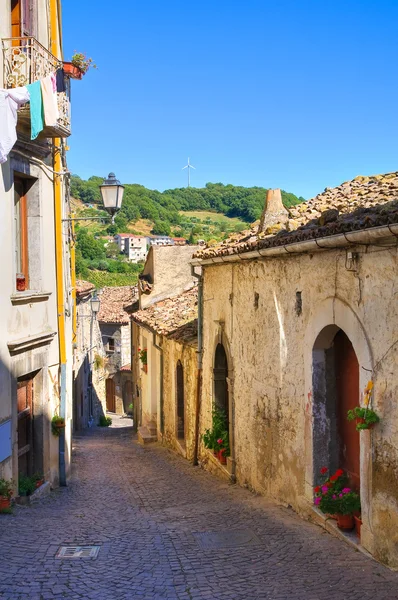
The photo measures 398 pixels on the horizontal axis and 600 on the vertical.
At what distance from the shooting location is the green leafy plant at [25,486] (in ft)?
31.2

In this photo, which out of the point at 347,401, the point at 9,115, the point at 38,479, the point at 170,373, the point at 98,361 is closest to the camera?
the point at 347,401

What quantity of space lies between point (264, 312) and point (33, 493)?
169 inches

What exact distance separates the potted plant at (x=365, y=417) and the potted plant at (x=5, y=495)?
432 cm

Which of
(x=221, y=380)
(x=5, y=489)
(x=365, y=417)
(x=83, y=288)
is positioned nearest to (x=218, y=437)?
(x=221, y=380)

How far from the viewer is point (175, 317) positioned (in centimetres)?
1777

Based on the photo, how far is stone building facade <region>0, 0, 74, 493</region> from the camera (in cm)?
902

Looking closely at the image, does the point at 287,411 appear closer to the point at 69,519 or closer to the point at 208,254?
the point at 69,519

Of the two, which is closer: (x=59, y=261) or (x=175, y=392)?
(x=59, y=261)

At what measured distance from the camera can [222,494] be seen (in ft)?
35.1

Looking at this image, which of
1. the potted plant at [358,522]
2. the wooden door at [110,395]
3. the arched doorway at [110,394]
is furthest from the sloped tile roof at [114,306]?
the potted plant at [358,522]

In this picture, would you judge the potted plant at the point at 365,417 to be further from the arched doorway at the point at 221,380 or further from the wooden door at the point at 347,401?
the arched doorway at the point at 221,380

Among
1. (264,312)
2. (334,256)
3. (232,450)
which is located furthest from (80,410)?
(334,256)

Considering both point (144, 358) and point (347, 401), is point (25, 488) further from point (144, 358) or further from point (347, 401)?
point (144, 358)

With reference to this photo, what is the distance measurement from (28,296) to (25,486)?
2713 millimetres
